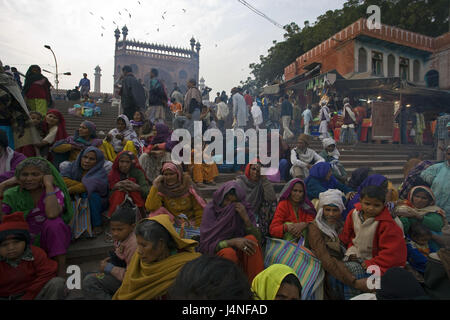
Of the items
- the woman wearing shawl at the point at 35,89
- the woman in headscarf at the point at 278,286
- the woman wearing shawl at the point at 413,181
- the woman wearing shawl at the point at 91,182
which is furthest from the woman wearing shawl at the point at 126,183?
the woman wearing shawl at the point at 35,89

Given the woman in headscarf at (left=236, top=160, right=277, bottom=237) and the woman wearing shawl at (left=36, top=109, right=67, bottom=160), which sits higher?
the woman wearing shawl at (left=36, top=109, right=67, bottom=160)

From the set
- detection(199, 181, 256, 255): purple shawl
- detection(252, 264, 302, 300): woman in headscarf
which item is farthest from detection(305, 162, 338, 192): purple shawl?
detection(252, 264, 302, 300): woman in headscarf

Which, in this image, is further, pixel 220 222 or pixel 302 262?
pixel 220 222

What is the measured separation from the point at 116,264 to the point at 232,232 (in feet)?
3.66

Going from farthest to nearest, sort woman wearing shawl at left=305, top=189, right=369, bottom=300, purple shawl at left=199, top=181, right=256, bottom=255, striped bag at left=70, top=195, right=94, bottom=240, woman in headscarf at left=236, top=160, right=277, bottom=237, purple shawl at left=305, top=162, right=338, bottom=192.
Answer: purple shawl at left=305, top=162, right=338, bottom=192 → woman in headscarf at left=236, top=160, right=277, bottom=237 → striped bag at left=70, top=195, right=94, bottom=240 → purple shawl at left=199, top=181, right=256, bottom=255 → woman wearing shawl at left=305, top=189, right=369, bottom=300

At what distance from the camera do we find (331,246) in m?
2.42

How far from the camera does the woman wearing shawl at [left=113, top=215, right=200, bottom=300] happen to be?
181 cm

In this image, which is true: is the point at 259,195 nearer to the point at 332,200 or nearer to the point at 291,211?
the point at 291,211

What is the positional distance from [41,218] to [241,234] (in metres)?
1.99

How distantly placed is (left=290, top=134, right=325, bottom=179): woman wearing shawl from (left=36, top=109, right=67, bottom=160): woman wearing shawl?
14.3 feet

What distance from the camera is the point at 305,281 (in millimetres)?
2238

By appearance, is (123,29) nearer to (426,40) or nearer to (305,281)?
(426,40)

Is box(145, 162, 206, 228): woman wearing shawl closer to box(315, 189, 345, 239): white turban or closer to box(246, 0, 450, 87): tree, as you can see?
box(315, 189, 345, 239): white turban

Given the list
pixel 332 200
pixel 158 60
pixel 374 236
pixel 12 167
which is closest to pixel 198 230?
pixel 332 200
